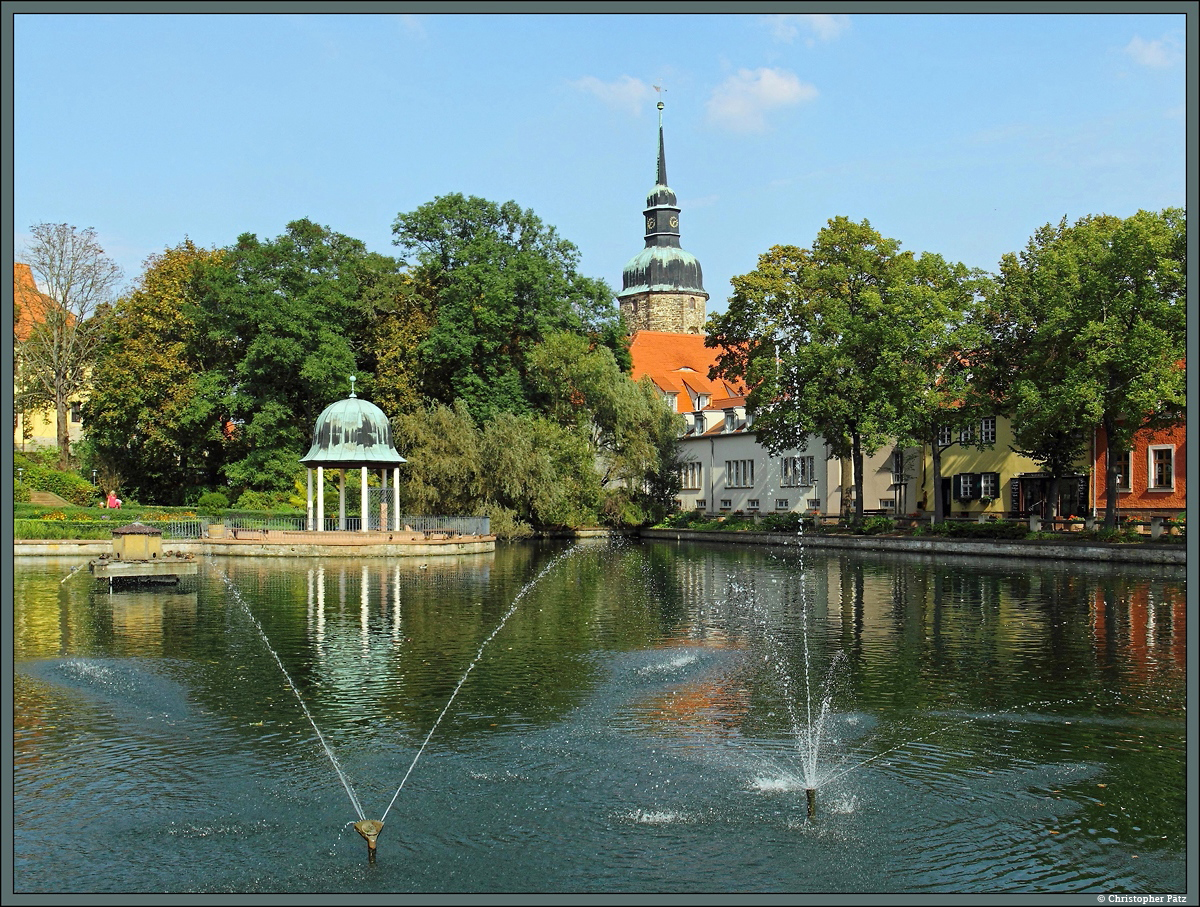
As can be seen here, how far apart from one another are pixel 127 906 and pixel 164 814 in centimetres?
233

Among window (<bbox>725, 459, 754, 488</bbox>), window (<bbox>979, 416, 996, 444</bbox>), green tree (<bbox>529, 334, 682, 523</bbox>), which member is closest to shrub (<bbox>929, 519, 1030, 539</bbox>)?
window (<bbox>979, 416, 996, 444</bbox>)

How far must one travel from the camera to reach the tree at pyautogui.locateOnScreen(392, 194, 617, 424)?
6109 centimetres

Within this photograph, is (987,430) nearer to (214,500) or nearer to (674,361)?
(214,500)

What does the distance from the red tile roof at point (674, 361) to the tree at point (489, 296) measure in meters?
27.0

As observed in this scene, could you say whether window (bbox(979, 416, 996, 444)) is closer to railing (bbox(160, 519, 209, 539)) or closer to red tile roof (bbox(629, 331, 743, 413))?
red tile roof (bbox(629, 331, 743, 413))

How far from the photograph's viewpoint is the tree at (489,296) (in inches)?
2405

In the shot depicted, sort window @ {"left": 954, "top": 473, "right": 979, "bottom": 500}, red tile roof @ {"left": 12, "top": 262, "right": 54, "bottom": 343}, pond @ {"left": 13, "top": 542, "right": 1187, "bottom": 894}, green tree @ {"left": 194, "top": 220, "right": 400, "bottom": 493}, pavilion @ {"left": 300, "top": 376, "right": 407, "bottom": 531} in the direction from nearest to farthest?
pond @ {"left": 13, "top": 542, "right": 1187, "bottom": 894}, pavilion @ {"left": 300, "top": 376, "right": 407, "bottom": 531}, green tree @ {"left": 194, "top": 220, "right": 400, "bottom": 493}, window @ {"left": 954, "top": 473, "right": 979, "bottom": 500}, red tile roof @ {"left": 12, "top": 262, "right": 54, "bottom": 343}

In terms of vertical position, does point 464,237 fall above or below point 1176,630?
above

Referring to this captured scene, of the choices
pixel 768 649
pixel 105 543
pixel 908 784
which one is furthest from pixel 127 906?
pixel 105 543

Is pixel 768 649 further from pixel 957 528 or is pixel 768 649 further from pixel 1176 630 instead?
pixel 957 528

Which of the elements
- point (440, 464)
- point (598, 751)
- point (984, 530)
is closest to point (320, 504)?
point (440, 464)

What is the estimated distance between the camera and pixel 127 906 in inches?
343

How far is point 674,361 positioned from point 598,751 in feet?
301

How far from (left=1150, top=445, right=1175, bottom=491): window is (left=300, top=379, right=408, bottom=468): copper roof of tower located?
34344 mm
